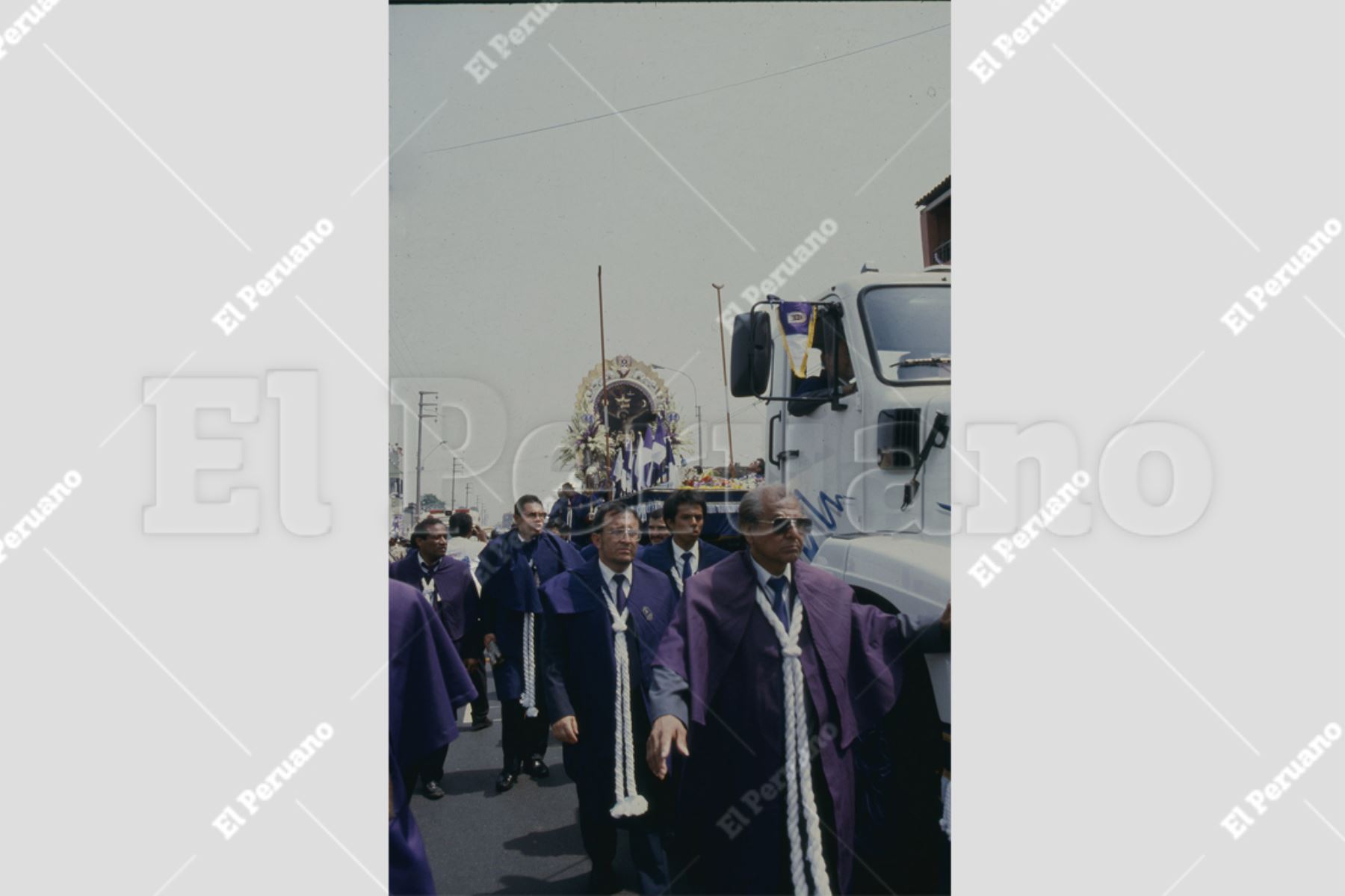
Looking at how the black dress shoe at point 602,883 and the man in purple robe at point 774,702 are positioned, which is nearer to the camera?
the man in purple robe at point 774,702

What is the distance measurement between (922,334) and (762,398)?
73cm

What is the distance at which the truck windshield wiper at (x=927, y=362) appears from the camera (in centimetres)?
403

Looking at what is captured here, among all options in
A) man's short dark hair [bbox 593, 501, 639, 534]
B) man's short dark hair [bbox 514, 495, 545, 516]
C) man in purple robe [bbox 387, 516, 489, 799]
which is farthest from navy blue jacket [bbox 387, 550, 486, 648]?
man's short dark hair [bbox 593, 501, 639, 534]

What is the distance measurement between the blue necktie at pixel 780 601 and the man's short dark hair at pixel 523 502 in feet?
10.9

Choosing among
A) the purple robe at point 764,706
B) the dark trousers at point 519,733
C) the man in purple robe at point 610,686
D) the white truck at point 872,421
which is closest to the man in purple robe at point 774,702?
the purple robe at point 764,706

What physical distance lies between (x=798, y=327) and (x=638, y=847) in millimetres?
2307

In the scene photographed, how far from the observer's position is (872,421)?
408cm

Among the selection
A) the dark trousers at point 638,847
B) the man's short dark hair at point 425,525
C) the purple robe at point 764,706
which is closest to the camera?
the purple robe at point 764,706

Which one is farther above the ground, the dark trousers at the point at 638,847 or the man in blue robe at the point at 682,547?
the man in blue robe at the point at 682,547

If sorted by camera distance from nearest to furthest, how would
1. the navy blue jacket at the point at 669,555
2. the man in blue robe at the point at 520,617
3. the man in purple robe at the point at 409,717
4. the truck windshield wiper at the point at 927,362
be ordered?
the man in purple robe at the point at 409,717, the truck windshield wiper at the point at 927,362, the navy blue jacket at the point at 669,555, the man in blue robe at the point at 520,617

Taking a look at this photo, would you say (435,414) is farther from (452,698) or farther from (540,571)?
(540,571)

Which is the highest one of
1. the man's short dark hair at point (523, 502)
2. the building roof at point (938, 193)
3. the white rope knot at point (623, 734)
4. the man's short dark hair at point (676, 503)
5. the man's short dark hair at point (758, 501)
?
the building roof at point (938, 193)

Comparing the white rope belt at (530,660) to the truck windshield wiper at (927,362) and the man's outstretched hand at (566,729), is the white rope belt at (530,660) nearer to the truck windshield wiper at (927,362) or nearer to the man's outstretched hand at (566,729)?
the man's outstretched hand at (566,729)

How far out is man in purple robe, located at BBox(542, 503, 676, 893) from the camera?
4.27m
